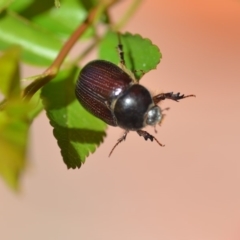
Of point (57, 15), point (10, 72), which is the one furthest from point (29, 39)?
point (10, 72)

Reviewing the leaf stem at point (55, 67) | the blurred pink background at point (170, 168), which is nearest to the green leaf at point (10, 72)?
the leaf stem at point (55, 67)

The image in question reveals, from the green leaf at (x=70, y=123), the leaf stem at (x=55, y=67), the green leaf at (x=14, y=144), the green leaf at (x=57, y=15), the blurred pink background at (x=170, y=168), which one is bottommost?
the blurred pink background at (x=170, y=168)

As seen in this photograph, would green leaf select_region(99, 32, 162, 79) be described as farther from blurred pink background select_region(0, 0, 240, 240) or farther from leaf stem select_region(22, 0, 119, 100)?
blurred pink background select_region(0, 0, 240, 240)

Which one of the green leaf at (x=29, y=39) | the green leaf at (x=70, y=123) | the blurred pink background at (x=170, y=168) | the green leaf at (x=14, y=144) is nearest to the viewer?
the green leaf at (x=14, y=144)

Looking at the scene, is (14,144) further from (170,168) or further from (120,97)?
(170,168)

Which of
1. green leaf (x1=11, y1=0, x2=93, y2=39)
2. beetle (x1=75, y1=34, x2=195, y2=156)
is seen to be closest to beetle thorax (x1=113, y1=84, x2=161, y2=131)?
beetle (x1=75, y1=34, x2=195, y2=156)

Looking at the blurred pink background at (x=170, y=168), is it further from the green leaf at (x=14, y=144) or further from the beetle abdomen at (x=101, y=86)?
the green leaf at (x=14, y=144)

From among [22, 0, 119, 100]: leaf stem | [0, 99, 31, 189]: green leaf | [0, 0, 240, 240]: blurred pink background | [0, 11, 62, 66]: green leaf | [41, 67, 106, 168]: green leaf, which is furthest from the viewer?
[0, 0, 240, 240]: blurred pink background

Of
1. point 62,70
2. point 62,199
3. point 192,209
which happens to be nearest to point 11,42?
point 62,70
